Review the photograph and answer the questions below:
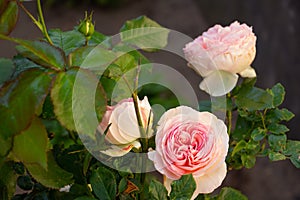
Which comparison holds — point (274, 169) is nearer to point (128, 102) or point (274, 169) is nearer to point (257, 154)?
point (257, 154)

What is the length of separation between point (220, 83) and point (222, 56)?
37 mm

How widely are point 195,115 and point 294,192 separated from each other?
164 centimetres

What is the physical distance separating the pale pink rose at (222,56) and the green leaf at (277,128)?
2.8 inches

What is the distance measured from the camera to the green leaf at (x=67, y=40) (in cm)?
69

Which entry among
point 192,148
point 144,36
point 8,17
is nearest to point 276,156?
point 192,148

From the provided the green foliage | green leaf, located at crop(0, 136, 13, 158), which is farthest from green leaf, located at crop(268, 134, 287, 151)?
green leaf, located at crop(0, 136, 13, 158)

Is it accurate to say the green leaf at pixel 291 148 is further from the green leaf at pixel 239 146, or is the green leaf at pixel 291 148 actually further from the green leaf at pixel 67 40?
the green leaf at pixel 67 40

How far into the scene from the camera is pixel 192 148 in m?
0.62

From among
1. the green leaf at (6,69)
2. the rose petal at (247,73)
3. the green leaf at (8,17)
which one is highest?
the green leaf at (8,17)

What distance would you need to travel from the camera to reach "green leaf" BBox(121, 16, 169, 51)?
2.50 feet

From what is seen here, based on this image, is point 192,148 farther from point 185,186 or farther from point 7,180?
point 7,180

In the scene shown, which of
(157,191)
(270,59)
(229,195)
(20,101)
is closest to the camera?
(20,101)

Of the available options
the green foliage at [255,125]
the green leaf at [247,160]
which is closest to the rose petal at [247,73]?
the green foliage at [255,125]

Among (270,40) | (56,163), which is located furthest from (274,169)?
(56,163)
